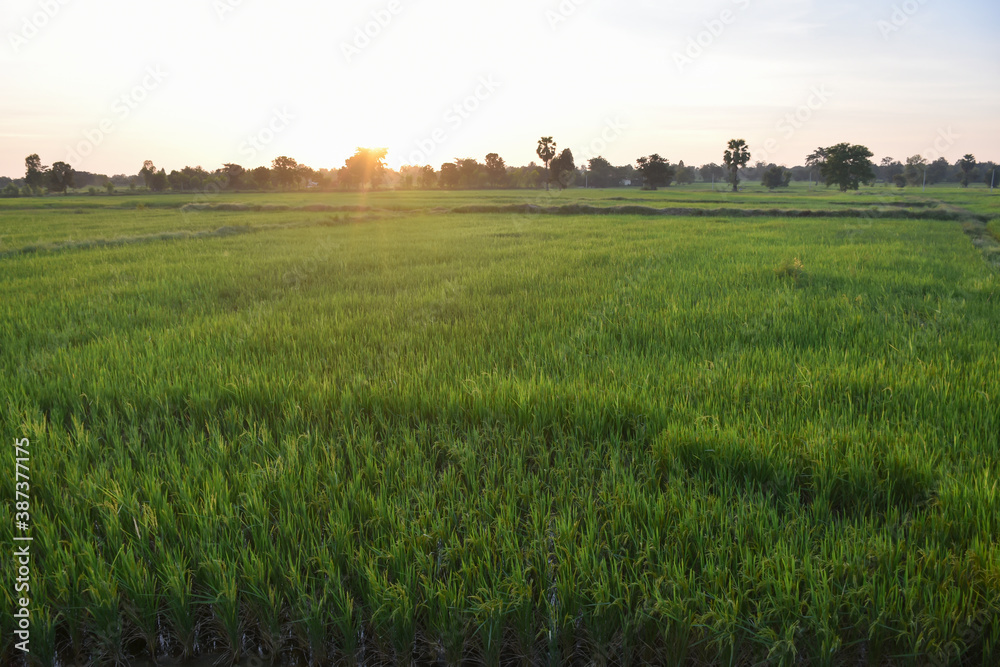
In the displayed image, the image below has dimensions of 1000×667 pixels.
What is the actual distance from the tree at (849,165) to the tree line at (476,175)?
3.8 inches

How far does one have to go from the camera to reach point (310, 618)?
69.7 inches

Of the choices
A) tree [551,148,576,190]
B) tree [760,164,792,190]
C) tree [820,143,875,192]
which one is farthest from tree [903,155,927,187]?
tree [551,148,576,190]

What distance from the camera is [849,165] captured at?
57.8 metres

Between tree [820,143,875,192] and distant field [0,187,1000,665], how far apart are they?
6477 centimetres

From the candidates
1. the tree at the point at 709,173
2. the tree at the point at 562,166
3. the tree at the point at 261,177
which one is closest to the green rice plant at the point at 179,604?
the tree at the point at 562,166

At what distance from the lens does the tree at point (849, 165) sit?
57688 mm

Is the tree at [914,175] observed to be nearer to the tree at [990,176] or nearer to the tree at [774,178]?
the tree at [990,176]

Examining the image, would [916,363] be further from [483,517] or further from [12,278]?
[12,278]

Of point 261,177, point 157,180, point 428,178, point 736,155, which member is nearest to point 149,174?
point 157,180

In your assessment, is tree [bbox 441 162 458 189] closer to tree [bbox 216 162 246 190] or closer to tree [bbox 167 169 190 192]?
tree [bbox 216 162 246 190]

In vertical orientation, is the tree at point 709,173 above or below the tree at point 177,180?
above

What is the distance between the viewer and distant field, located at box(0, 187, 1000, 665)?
1.75 metres

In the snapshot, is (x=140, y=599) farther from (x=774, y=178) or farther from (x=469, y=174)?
(x=774, y=178)

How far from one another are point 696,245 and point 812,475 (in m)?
11.2
